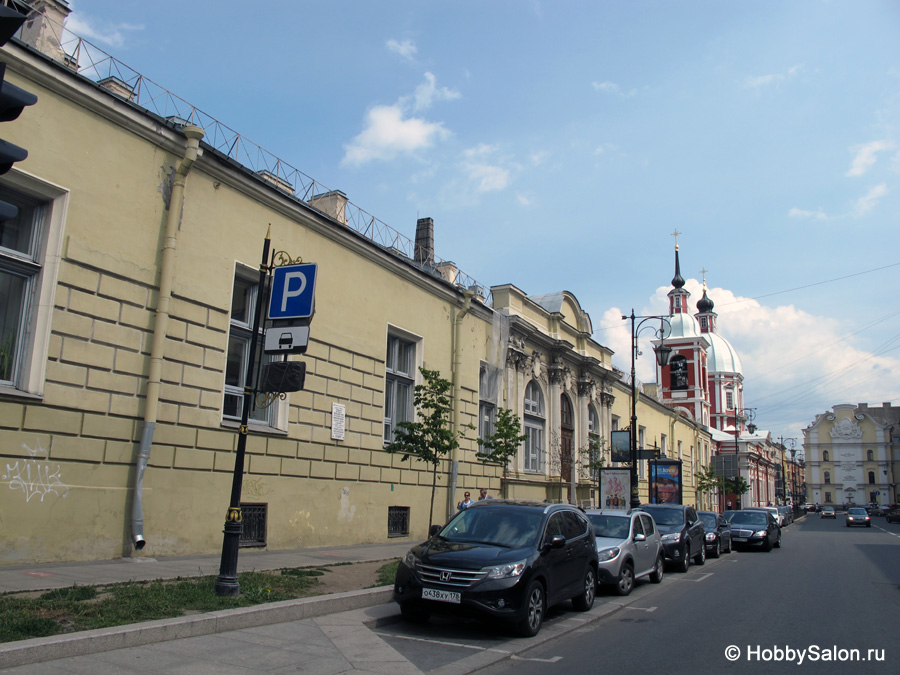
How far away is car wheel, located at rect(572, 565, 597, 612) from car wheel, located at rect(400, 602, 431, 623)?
260 centimetres

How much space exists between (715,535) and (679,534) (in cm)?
561

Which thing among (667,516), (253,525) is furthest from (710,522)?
(253,525)

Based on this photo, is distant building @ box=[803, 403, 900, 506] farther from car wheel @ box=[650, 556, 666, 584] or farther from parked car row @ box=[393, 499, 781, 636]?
parked car row @ box=[393, 499, 781, 636]

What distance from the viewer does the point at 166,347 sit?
13531 mm

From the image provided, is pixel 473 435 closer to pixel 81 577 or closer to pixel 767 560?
pixel 767 560

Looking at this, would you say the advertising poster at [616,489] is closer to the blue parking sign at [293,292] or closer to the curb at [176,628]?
the curb at [176,628]

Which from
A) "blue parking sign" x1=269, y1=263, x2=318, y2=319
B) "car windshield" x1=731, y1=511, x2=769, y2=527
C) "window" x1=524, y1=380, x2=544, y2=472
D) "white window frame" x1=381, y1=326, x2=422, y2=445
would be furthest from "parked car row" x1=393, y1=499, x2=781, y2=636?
"window" x1=524, y1=380, x2=544, y2=472

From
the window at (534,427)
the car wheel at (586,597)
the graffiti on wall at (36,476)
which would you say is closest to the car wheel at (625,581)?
the car wheel at (586,597)

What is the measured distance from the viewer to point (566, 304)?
34281mm

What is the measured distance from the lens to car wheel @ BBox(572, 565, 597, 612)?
10781 mm

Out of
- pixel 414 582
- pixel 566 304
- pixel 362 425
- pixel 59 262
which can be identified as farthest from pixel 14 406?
pixel 566 304

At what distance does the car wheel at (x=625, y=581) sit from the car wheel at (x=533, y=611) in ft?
13.4

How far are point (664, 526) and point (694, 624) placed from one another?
859 cm

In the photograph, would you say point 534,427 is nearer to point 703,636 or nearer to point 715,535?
point 715,535
